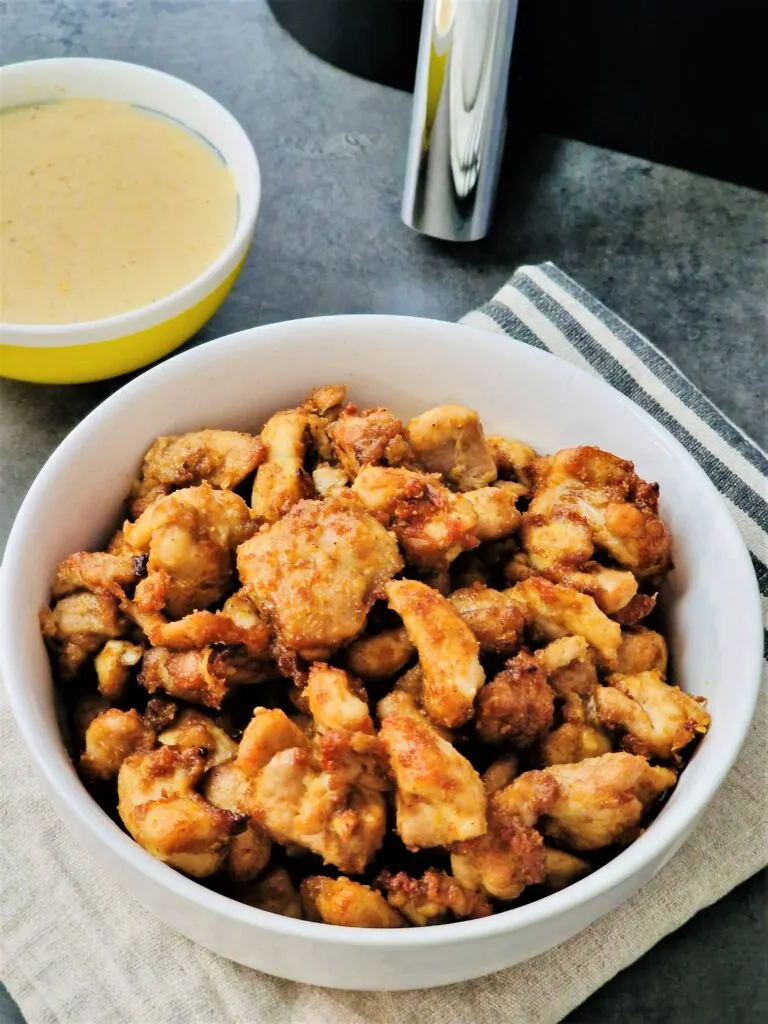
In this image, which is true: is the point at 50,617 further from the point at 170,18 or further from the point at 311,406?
the point at 170,18

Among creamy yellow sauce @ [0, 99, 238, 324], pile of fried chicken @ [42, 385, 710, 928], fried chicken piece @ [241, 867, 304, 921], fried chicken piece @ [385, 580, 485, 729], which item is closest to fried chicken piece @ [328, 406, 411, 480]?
pile of fried chicken @ [42, 385, 710, 928]

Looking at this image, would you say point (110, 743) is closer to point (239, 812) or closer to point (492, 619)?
point (239, 812)

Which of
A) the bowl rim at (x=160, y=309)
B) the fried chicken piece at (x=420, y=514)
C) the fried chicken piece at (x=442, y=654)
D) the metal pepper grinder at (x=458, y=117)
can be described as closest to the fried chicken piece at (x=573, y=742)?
the fried chicken piece at (x=442, y=654)

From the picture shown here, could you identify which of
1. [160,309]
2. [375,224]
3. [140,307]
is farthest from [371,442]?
[375,224]

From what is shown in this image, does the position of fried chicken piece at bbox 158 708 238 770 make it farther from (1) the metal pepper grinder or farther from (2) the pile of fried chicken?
(1) the metal pepper grinder

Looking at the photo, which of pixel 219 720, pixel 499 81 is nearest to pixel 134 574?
pixel 219 720
